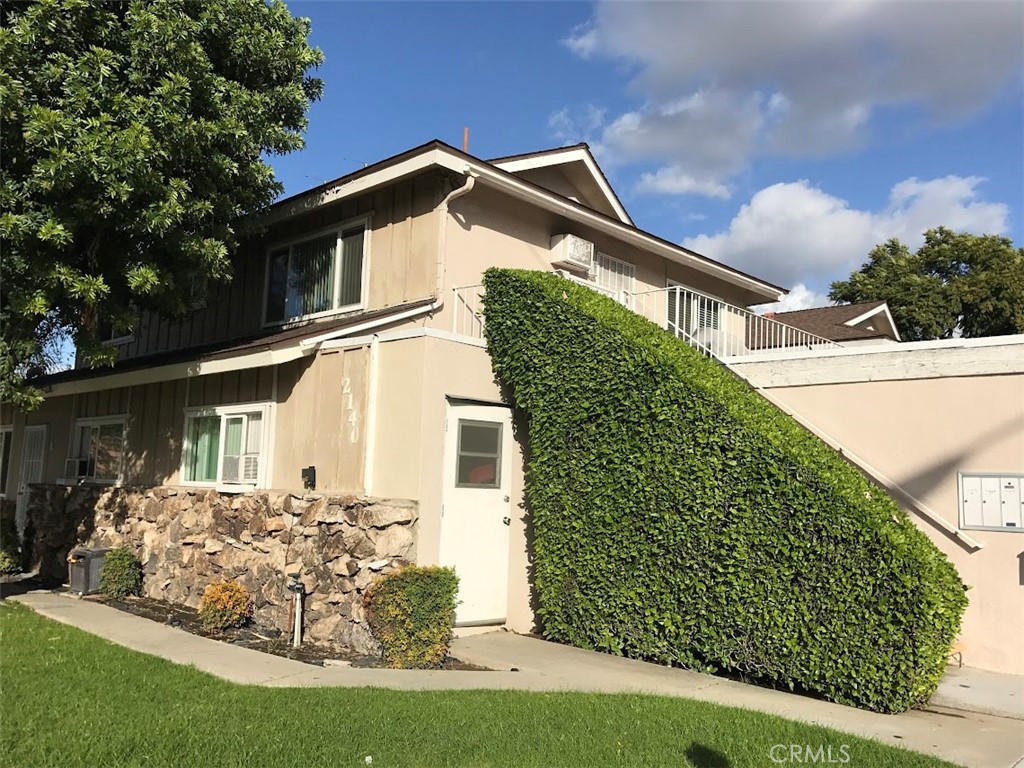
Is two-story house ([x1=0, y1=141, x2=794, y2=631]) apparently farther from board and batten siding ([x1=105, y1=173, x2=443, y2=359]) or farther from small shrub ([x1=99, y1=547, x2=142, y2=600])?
small shrub ([x1=99, y1=547, x2=142, y2=600])

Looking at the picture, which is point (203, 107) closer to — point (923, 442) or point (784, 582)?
point (784, 582)

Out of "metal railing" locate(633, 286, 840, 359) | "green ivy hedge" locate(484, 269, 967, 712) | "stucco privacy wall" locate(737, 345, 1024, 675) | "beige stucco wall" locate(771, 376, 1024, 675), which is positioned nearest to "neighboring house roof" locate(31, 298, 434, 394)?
"green ivy hedge" locate(484, 269, 967, 712)

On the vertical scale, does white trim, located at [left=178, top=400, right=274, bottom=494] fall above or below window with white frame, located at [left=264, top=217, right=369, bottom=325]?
below

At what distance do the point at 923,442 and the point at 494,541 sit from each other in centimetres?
447

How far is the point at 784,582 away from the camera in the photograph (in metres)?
6.46

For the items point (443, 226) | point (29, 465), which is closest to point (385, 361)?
point (443, 226)

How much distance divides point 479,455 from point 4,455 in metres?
12.0

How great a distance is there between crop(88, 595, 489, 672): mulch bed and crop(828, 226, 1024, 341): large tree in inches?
1033

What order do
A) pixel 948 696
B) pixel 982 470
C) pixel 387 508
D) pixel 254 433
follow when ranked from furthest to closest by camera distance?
1. pixel 254 433
2. pixel 387 508
3. pixel 982 470
4. pixel 948 696

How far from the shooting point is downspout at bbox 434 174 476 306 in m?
9.34

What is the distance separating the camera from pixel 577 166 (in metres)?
12.4

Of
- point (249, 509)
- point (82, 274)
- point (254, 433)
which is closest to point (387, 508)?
point (249, 509)

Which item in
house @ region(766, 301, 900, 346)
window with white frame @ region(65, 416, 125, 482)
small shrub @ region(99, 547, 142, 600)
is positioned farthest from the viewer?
house @ region(766, 301, 900, 346)

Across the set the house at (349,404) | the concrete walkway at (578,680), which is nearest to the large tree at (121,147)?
the house at (349,404)
